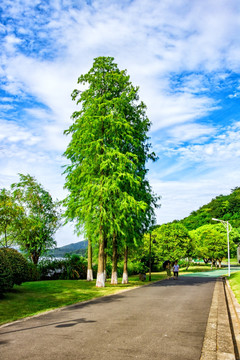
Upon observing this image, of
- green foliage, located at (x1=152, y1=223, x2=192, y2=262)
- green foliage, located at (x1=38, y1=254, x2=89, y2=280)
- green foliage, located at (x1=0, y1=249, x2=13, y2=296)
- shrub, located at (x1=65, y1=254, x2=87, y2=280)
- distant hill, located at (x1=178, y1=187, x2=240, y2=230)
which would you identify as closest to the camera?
green foliage, located at (x1=0, y1=249, x2=13, y2=296)

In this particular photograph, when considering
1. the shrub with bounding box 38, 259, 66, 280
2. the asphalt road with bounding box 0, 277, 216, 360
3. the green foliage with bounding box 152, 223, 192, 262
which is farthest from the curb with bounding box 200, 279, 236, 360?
the green foliage with bounding box 152, 223, 192, 262

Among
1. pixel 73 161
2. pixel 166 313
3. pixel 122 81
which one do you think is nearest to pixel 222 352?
pixel 166 313

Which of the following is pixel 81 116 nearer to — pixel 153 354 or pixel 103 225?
pixel 103 225

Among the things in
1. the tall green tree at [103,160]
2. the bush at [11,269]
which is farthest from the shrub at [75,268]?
the bush at [11,269]

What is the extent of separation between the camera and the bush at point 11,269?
46.7 feet

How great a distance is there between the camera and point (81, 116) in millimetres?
23391

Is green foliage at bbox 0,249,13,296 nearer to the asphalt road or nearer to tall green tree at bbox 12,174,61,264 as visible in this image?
the asphalt road

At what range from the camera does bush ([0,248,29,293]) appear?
14.2 metres

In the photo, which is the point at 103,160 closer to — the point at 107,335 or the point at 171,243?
the point at 107,335

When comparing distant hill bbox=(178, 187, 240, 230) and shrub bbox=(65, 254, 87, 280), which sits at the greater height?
distant hill bbox=(178, 187, 240, 230)

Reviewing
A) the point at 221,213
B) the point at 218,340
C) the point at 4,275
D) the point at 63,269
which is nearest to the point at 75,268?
the point at 63,269

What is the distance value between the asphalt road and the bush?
4.47 meters

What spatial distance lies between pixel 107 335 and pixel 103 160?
1487 centimetres

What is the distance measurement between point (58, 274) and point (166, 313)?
22975 mm
